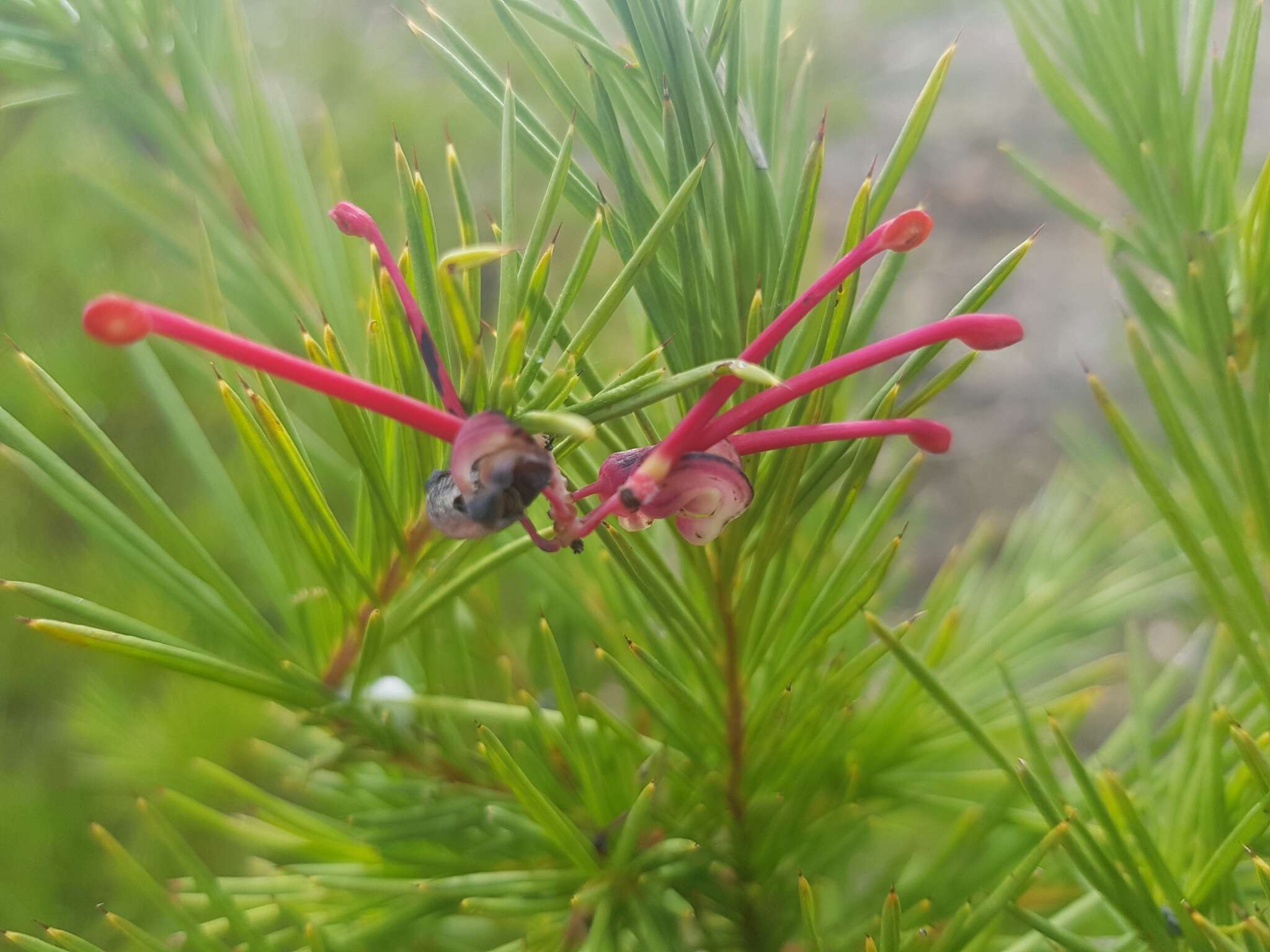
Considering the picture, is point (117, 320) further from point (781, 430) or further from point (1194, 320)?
point (1194, 320)

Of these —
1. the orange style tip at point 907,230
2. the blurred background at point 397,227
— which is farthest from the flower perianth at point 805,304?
the blurred background at point 397,227

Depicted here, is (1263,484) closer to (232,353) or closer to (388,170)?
(232,353)

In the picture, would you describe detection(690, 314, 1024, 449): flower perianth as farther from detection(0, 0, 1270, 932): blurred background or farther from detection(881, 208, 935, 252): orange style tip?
detection(0, 0, 1270, 932): blurred background

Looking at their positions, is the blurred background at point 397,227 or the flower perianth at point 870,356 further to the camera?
the blurred background at point 397,227

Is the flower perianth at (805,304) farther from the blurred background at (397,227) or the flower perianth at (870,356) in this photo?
the blurred background at (397,227)

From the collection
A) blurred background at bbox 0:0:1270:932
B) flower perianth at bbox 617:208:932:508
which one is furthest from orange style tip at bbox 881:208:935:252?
blurred background at bbox 0:0:1270:932

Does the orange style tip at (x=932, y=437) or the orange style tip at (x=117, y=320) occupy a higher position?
the orange style tip at (x=932, y=437)
